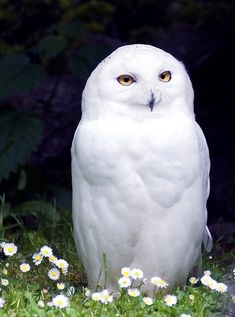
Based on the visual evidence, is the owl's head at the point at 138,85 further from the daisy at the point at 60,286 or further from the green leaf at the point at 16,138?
the green leaf at the point at 16,138

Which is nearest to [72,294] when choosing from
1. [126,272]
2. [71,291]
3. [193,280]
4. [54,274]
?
[71,291]

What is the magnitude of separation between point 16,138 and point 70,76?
6.40 ft

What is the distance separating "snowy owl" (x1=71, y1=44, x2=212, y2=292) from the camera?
13.6ft

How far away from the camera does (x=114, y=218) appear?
423 centimetres

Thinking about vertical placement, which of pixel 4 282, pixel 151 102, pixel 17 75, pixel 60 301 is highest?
pixel 151 102

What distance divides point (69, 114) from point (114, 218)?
315 centimetres

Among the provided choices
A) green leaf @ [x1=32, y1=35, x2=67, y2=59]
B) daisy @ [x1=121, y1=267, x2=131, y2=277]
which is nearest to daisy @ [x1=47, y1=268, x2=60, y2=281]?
daisy @ [x1=121, y1=267, x2=131, y2=277]

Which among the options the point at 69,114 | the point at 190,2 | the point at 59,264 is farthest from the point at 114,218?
the point at 190,2

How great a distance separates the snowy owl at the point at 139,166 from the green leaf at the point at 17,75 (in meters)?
1.75

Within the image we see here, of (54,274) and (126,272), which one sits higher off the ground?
(126,272)

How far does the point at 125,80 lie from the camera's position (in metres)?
4.18

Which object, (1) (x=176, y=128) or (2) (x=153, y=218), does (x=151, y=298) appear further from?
(1) (x=176, y=128)

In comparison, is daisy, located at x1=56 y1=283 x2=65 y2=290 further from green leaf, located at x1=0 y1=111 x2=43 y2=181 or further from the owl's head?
green leaf, located at x1=0 y1=111 x2=43 y2=181

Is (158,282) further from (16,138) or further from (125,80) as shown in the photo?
(16,138)
